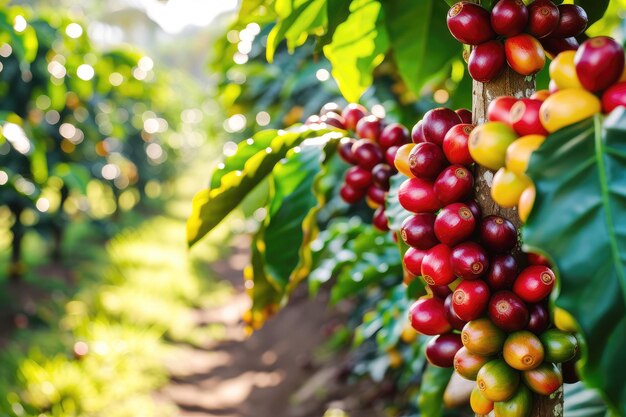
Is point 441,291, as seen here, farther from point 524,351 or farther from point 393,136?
point 393,136

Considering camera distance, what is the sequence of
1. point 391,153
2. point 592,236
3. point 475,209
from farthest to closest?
point 391,153
point 475,209
point 592,236

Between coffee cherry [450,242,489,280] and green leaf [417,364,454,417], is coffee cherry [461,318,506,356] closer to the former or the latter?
coffee cherry [450,242,489,280]

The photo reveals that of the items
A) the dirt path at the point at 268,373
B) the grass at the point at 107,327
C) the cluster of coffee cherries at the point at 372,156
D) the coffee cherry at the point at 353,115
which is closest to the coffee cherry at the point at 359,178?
the cluster of coffee cherries at the point at 372,156

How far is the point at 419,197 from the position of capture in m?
0.66

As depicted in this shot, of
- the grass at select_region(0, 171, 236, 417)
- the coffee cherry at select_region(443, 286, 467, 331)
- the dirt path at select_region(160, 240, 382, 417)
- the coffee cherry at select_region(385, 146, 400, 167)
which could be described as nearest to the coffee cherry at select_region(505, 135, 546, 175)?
the coffee cherry at select_region(443, 286, 467, 331)

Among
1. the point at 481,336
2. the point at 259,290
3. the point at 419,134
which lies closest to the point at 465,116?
the point at 419,134

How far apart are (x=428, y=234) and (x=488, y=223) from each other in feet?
0.23

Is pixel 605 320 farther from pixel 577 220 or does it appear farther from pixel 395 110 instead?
pixel 395 110

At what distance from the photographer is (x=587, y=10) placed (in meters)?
0.76

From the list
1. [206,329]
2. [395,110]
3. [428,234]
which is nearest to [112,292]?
[206,329]

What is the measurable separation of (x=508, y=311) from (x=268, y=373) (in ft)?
13.3

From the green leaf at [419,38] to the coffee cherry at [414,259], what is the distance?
385 millimetres

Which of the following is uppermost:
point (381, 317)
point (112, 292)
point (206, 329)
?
point (381, 317)

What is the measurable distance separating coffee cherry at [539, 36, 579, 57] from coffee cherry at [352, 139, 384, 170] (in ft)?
0.99
